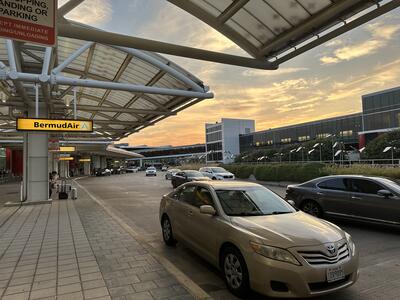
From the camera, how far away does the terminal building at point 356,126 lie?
216ft

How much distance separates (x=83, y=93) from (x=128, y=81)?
14.4ft

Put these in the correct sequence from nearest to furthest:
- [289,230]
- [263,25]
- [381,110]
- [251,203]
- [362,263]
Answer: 1. [289,230]
2. [251,203]
3. [362,263]
4. [263,25]
5. [381,110]

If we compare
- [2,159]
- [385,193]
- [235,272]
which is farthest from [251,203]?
[2,159]

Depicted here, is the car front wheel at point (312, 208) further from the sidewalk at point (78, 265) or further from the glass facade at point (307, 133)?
the glass facade at point (307, 133)

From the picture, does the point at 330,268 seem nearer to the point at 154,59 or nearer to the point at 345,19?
the point at 345,19

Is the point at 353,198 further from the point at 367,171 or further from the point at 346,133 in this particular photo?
the point at 346,133

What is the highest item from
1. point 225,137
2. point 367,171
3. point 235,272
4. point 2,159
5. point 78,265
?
point 225,137

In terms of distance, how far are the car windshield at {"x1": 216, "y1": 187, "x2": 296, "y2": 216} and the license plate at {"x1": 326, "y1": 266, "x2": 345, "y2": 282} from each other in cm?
144

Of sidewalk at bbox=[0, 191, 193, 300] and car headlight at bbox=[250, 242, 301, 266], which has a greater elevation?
car headlight at bbox=[250, 242, 301, 266]

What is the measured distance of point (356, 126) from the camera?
78.9 meters

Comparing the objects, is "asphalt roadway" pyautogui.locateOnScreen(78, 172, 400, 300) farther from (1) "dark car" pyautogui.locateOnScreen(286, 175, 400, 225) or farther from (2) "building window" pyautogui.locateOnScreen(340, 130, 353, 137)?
(2) "building window" pyautogui.locateOnScreen(340, 130, 353, 137)

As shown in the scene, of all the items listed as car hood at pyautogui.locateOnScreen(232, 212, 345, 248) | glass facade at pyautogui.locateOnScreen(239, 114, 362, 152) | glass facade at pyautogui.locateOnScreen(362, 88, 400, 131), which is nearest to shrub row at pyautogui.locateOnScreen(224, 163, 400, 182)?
car hood at pyautogui.locateOnScreen(232, 212, 345, 248)

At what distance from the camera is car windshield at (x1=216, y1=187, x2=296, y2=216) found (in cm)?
555

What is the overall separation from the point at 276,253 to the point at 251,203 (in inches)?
63.9
